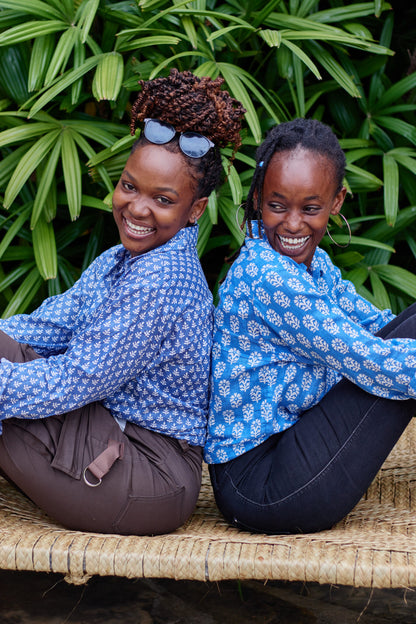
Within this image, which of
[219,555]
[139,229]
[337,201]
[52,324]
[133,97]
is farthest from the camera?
[133,97]

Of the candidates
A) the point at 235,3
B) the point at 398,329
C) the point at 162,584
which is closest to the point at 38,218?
the point at 235,3

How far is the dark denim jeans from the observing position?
5.04 feet

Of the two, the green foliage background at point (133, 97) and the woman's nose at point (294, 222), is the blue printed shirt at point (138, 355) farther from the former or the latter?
the green foliage background at point (133, 97)

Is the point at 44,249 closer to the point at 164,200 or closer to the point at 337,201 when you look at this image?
the point at 164,200

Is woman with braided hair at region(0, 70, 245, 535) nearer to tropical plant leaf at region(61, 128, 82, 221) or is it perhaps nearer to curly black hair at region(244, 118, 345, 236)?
curly black hair at region(244, 118, 345, 236)

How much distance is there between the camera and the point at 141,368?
153cm

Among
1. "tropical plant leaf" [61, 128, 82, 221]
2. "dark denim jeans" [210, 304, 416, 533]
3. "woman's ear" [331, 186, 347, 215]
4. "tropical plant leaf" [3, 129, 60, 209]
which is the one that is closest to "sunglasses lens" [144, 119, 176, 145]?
"woman's ear" [331, 186, 347, 215]

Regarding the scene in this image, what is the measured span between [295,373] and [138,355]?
0.37 metres

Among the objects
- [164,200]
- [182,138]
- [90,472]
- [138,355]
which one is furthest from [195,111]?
[90,472]

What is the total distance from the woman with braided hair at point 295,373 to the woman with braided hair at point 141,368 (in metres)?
0.09

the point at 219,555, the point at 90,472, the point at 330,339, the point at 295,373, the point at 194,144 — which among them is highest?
the point at 194,144

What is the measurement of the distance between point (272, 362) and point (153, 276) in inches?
13.4

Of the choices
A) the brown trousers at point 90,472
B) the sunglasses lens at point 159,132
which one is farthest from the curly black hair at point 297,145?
the brown trousers at point 90,472

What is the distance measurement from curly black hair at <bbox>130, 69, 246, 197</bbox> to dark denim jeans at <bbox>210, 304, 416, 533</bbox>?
59 centimetres
